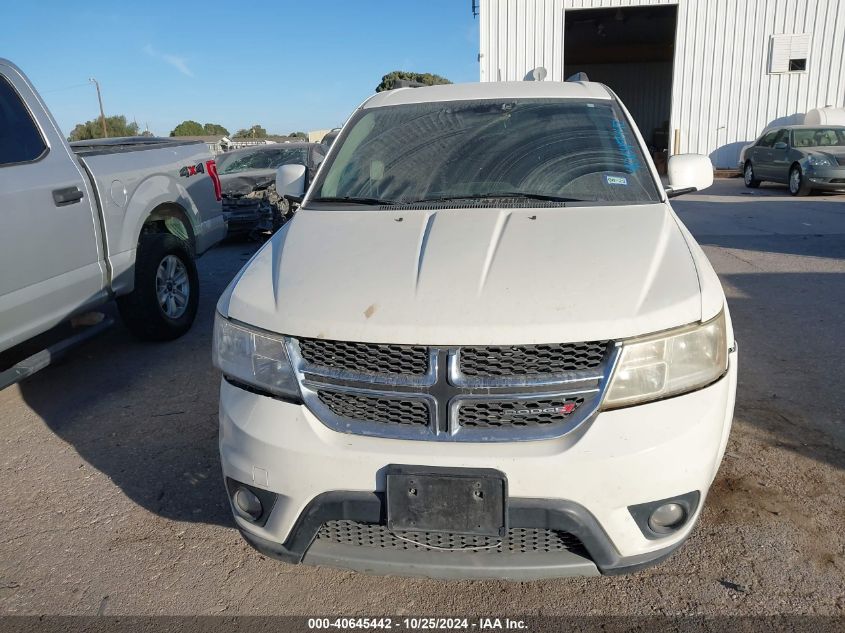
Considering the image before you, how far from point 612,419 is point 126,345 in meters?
4.49

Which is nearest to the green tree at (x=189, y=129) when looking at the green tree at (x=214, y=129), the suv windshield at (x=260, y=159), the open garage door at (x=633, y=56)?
the green tree at (x=214, y=129)

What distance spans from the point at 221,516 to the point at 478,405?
153 cm

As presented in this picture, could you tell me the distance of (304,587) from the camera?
250cm

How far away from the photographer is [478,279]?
86.5 inches

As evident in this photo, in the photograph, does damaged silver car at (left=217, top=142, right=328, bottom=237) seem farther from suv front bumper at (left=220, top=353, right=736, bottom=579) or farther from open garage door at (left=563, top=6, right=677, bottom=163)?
open garage door at (left=563, top=6, right=677, bottom=163)

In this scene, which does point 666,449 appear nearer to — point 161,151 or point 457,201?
point 457,201

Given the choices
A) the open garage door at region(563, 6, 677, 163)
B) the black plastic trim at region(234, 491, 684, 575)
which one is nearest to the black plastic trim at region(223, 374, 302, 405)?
the black plastic trim at region(234, 491, 684, 575)

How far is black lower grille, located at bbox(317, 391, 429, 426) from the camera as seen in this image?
204 cm

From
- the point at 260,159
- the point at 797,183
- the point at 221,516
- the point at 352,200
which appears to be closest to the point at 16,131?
the point at 352,200

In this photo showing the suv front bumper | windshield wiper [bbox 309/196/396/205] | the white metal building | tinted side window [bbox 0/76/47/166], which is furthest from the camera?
the white metal building

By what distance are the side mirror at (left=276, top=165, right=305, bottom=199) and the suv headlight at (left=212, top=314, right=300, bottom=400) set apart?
4.92 ft

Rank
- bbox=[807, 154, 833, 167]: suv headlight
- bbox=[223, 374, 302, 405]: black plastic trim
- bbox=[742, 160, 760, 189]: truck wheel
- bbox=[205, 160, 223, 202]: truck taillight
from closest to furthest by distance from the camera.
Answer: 1. bbox=[223, 374, 302, 405]: black plastic trim
2. bbox=[205, 160, 223, 202]: truck taillight
3. bbox=[807, 154, 833, 167]: suv headlight
4. bbox=[742, 160, 760, 189]: truck wheel

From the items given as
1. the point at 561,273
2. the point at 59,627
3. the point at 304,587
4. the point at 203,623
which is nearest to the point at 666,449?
the point at 561,273

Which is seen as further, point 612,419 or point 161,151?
point 161,151
